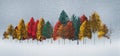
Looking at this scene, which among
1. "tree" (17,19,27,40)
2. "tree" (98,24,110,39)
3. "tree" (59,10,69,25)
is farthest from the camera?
"tree" (17,19,27,40)

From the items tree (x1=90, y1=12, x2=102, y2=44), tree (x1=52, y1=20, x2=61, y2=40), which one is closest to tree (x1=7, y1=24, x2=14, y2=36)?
tree (x1=52, y1=20, x2=61, y2=40)

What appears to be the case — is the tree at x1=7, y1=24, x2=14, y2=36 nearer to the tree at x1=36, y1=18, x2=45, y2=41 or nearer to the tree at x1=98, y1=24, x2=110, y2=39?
the tree at x1=36, y1=18, x2=45, y2=41

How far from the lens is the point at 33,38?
4.31m

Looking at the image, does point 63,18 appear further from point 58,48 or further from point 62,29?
point 58,48

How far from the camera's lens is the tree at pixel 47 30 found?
4254 millimetres

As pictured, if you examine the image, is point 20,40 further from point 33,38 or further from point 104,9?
point 104,9

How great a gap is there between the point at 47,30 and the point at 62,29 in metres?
0.22

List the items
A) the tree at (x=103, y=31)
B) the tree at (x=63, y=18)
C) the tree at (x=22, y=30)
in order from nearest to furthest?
the tree at (x=103, y=31) → the tree at (x=63, y=18) → the tree at (x=22, y=30)

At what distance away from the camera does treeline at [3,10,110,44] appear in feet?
13.7

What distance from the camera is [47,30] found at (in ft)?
14.0

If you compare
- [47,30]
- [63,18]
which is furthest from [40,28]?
[63,18]

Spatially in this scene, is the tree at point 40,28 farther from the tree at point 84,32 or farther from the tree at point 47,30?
the tree at point 84,32

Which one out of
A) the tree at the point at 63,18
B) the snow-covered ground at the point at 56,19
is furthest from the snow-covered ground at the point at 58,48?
the tree at the point at 63,18

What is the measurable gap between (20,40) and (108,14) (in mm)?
1372
